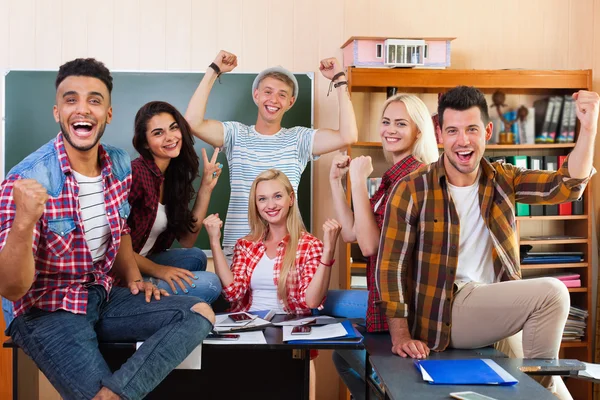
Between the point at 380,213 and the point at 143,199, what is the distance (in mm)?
952

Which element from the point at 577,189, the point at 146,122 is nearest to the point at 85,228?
the point at 146,122

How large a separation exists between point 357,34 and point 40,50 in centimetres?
188

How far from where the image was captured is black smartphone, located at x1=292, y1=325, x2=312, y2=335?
2219 millimetres

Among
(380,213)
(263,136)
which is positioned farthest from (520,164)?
(380,213)

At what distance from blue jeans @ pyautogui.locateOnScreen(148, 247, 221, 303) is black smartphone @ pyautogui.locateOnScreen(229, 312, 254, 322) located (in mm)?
171

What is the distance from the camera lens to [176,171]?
290cm

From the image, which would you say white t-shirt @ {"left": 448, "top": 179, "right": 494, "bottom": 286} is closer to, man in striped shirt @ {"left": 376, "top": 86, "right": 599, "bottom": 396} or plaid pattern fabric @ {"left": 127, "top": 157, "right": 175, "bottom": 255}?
man in striped shirt @ {"left": 376, "top": 86, "right": 599, "bottom": 396}

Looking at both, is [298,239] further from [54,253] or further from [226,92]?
[226,92]

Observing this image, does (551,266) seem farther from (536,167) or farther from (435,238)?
(435,238)

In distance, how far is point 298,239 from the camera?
282 cm

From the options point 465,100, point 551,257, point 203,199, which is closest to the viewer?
point 465,100

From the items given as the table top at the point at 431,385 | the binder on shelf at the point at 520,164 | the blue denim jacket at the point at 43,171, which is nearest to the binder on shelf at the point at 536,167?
the binder on shelf at the point at 520,164

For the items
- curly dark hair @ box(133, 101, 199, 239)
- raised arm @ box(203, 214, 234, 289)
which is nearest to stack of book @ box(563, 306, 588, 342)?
raised arm @ box(203, 214, 234, 289)

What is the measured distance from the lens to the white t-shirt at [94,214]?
2.16 metres
